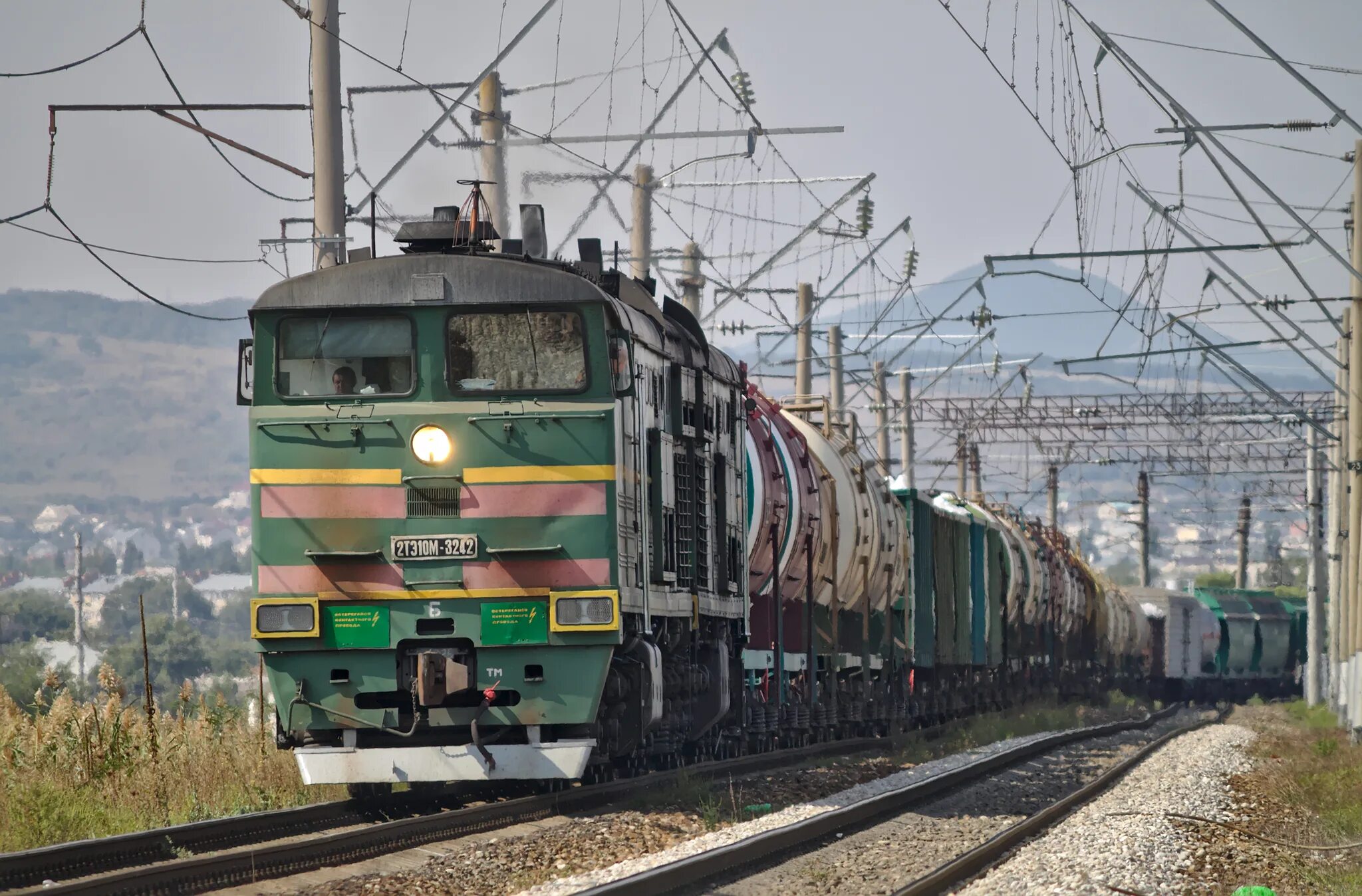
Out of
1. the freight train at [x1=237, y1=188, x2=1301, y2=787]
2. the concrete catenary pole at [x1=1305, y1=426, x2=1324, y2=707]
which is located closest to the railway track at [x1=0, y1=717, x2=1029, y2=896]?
the freight train at [x1=237, y1=188, x2=1301, y2=787]

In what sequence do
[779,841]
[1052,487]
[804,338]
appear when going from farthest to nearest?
1. [1052,487]
2. [804,338]
3. [779,841]

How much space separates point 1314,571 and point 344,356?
37.4m

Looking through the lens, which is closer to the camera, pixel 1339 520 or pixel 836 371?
pixel 1339 520

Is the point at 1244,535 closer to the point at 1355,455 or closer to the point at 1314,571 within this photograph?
the point at 1314,571

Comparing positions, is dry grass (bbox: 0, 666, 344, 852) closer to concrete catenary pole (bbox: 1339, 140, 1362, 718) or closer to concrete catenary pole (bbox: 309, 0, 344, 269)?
concrete catenary pole (bbox: 309, 0, 344, 269)

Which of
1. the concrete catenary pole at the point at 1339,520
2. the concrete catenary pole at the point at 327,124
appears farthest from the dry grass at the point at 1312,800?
the concrete catenary pole at the point at 327,124

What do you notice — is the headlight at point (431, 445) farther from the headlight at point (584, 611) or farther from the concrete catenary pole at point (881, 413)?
the concrete catenary pole at point (881, 413)

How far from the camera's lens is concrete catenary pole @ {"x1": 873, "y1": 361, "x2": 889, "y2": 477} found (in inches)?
1563

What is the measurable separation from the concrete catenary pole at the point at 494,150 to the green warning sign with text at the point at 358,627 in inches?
390

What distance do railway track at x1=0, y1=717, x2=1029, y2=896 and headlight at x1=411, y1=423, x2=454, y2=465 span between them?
242cm

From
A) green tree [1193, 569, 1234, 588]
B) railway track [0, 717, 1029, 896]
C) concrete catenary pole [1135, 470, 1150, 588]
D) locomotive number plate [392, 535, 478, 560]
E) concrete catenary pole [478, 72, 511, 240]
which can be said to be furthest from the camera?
green tree [1193, 569, 1234, 588]

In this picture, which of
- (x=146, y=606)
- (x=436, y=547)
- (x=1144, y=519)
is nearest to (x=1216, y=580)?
(x=146, y=606)

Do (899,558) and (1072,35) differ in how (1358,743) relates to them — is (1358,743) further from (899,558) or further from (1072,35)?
(1072,35)

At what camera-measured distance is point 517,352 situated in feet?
43.1
